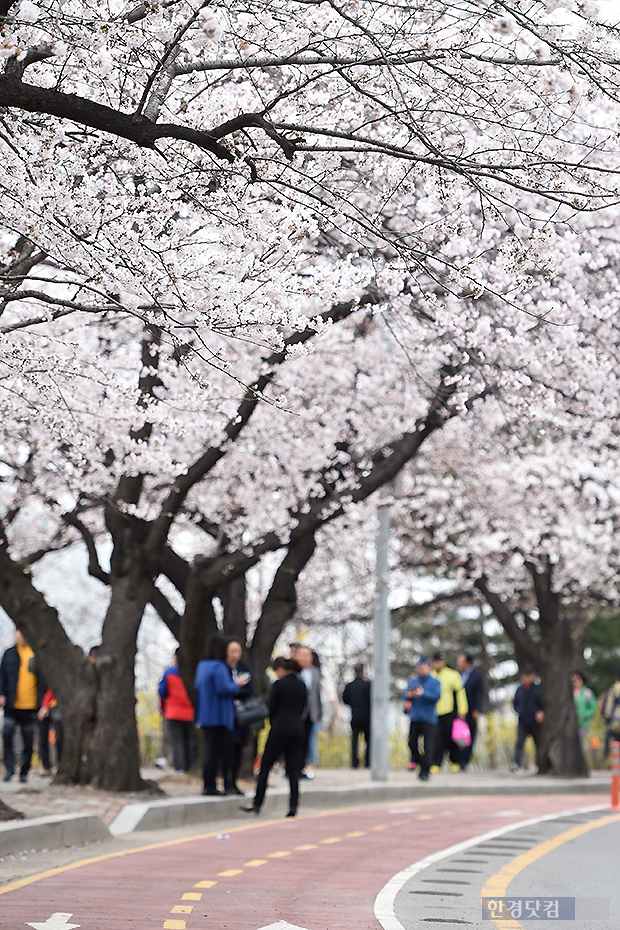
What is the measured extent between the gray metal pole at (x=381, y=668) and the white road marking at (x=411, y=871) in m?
3.52

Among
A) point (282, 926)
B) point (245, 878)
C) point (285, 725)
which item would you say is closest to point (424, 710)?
point (285, 725)

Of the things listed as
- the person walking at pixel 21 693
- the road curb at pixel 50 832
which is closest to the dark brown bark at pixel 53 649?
the person walking at pixel 21 693

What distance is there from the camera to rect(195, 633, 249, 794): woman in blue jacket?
13773 millimetres

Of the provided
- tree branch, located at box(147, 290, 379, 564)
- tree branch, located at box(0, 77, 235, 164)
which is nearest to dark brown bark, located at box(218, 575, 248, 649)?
tree branch, located at box(147, 290, 379, 564)

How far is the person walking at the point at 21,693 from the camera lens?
603 inches

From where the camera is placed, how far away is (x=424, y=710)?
60.8 feet

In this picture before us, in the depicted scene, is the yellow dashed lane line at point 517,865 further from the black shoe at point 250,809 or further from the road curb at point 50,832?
the road curb at point 50,832

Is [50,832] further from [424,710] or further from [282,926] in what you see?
[424,710]

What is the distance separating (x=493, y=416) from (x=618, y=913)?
814 centimetres

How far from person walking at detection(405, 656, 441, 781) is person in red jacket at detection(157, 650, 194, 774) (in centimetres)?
343

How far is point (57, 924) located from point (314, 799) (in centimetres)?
901

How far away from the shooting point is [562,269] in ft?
38.5

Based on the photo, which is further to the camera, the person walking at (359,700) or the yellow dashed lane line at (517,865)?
the person walking at (359,700)

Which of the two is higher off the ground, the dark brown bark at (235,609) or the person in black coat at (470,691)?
the dark brown bark at (235,609)
